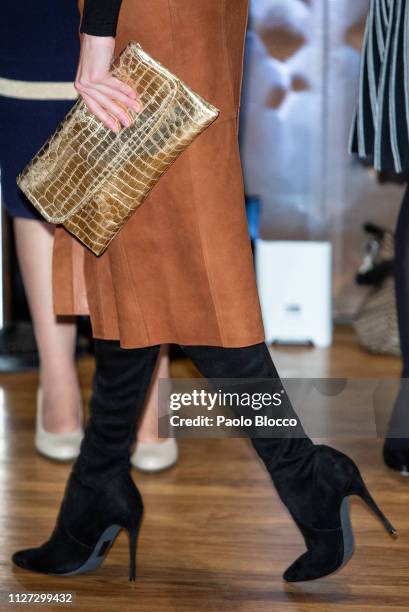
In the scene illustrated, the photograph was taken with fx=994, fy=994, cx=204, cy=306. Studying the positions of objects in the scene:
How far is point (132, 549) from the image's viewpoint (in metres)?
1.36

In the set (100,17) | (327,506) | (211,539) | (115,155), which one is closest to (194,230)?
(115,155)

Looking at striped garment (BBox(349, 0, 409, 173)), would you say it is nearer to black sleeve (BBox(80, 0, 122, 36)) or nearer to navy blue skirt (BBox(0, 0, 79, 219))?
navy blue skirt (BBox(0, 0, 79, 219))

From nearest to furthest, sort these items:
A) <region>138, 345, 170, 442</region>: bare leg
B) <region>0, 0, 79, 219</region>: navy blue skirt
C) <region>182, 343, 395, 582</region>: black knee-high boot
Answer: <region>182, 343, 395, 582</region>: black knee-high boot < <region>0, 0, 79, 219</region>: navy blue skirt < <region>138, 345, 170, 442</region>: bare leg

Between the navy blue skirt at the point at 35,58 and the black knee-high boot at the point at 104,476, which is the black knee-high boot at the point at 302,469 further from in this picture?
the navy blue skirt at the point at 35,58

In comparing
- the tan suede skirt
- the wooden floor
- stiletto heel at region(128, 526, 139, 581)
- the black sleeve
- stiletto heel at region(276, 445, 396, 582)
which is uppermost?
the black sleeve

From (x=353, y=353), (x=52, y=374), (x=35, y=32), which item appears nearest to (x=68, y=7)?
(x=35, y=32)

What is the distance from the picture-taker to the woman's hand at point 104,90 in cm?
117

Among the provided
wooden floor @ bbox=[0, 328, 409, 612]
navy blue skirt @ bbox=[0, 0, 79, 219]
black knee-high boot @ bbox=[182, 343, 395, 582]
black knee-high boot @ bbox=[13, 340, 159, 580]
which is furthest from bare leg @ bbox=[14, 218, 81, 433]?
black knee-high boot @ bbox=[182, 343, 395, 582]

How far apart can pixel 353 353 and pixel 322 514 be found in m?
1.52

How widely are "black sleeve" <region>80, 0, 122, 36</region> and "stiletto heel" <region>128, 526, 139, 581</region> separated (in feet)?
2.15

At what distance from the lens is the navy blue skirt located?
1.66 meters

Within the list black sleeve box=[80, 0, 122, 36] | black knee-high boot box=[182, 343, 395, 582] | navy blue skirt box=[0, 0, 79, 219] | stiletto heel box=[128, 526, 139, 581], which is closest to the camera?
black sleeve box=[80, 0, 122, 36]

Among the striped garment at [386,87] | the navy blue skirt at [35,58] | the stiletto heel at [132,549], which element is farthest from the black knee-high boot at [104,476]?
the striped garment at [386,87]

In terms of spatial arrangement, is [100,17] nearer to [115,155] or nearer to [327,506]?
[115,155]
